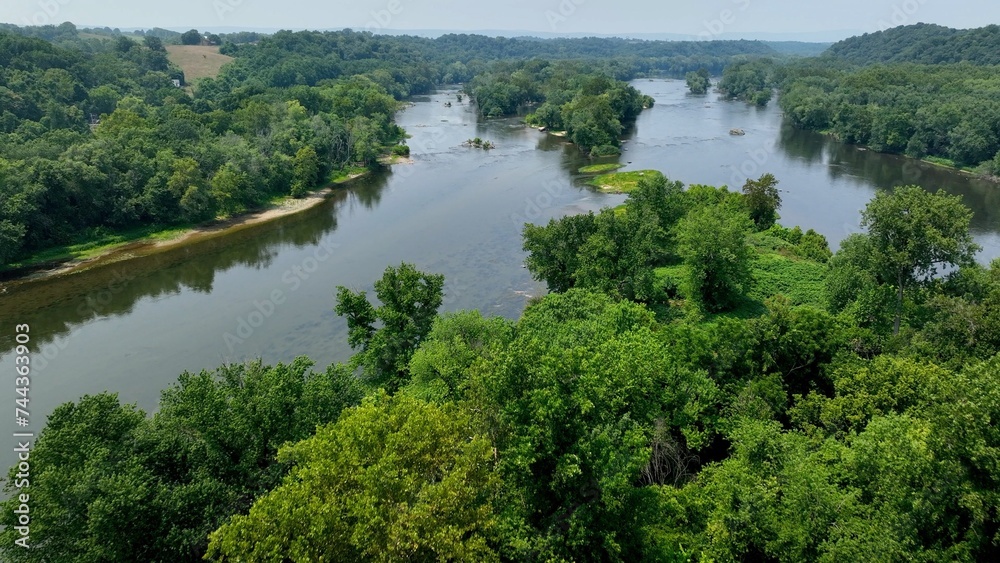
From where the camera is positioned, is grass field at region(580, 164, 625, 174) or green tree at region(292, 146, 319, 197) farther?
grass field at region(580, 164, 625, 174)

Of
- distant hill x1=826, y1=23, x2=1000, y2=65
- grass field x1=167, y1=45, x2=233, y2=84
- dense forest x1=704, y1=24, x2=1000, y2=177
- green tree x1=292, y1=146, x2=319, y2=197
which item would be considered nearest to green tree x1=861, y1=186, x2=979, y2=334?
green tree x1=292, y1=146, x2=319, y2=197

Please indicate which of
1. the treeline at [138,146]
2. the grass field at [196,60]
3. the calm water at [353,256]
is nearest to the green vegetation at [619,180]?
the calm water at [353,256]

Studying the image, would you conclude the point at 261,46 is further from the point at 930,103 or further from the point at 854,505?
the point at 854,505

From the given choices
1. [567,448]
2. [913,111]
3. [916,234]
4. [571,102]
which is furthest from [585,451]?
[913,111]

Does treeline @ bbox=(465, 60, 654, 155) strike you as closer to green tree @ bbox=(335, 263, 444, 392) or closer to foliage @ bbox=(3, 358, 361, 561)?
green tree @ bbox=(335, 263, 444, 392)

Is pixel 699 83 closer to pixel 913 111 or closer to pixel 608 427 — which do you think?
pixel 913 111
